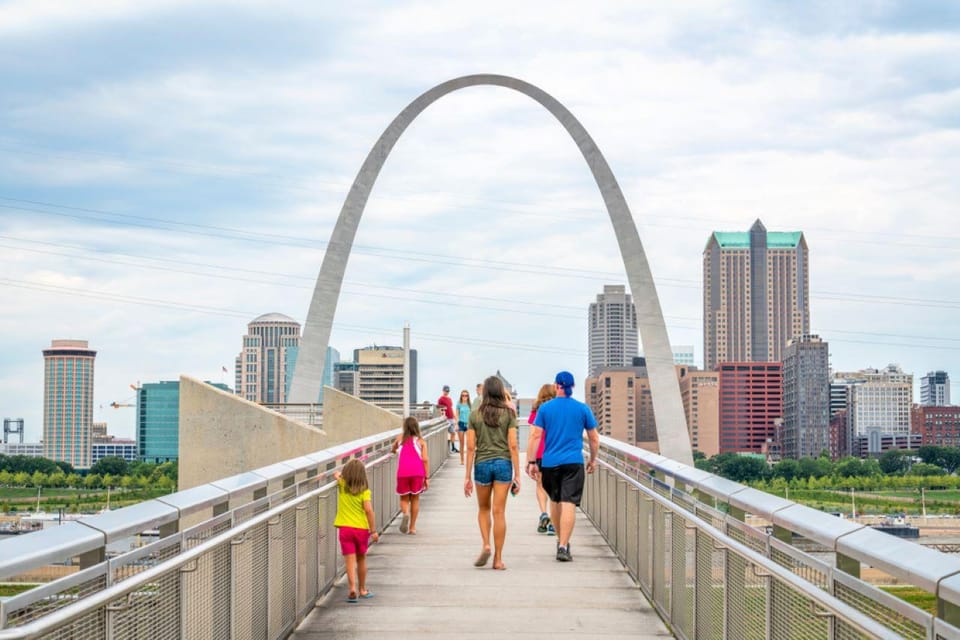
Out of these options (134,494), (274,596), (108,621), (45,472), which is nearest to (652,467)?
(274,596)

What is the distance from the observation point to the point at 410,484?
42.0ft

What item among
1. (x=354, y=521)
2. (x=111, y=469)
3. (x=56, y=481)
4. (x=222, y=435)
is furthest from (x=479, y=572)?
(x=111, y=469)

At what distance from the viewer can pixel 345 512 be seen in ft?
30.1

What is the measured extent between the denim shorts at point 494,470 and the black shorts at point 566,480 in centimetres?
32

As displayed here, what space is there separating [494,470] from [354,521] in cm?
173

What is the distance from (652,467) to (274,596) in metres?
3.43

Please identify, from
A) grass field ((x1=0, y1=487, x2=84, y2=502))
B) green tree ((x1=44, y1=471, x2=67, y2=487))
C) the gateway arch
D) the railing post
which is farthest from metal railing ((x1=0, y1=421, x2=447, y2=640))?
green tree ((x1=44, y1=471, x2=67, y2=487))

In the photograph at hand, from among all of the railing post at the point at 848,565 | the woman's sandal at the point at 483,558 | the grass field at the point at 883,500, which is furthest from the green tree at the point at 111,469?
the railing post at the point at 848,565

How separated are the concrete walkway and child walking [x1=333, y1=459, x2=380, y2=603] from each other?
0.19m

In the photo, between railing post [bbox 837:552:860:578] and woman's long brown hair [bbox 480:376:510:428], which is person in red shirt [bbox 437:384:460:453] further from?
railing post [bbox 837:552:860:578]

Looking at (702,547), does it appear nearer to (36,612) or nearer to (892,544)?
(892,544)

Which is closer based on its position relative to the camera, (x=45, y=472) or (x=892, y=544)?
(x=892, y=544)

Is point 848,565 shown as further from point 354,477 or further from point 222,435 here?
point 222,435

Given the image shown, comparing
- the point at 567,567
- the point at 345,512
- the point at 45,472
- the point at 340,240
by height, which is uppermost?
the point at 340,240
